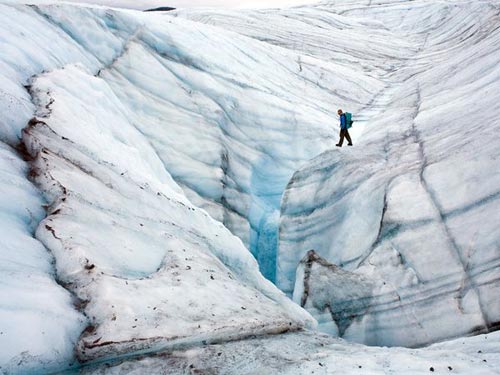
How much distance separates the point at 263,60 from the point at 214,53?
234 cm

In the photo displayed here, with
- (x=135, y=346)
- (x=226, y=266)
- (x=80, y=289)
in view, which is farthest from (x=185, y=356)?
(x=226, y=266)

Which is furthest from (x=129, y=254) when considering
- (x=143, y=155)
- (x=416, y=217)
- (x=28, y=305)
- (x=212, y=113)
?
(x=212, y=113)

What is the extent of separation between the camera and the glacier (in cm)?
323

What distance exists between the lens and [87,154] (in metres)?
5.42

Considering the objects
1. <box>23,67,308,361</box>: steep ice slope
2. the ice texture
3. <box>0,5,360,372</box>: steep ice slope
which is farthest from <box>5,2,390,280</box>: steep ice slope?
the ice texture

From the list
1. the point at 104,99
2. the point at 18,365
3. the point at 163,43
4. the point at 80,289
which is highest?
the point at 163,43

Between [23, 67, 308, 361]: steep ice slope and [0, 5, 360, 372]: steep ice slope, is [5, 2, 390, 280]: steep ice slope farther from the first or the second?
[23, 67, 308, 361]: steep ice slope

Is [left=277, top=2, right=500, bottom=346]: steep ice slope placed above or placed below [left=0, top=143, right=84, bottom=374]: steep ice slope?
above

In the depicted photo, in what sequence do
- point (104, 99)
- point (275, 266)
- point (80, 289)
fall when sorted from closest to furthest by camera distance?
1. point (80, 289)
2. point (104, 99)
3. point (275, 266)

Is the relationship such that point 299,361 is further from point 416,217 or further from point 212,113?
point 212,113

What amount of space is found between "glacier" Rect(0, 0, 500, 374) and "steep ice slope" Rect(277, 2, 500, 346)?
0.10 feet

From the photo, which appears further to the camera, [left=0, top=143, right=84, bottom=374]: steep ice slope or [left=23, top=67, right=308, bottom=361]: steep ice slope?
[left=23, top=67, right=308, bottom=361]: steep ice slope

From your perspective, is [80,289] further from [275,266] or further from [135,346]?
[275,266]

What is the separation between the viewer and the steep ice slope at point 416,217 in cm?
572
